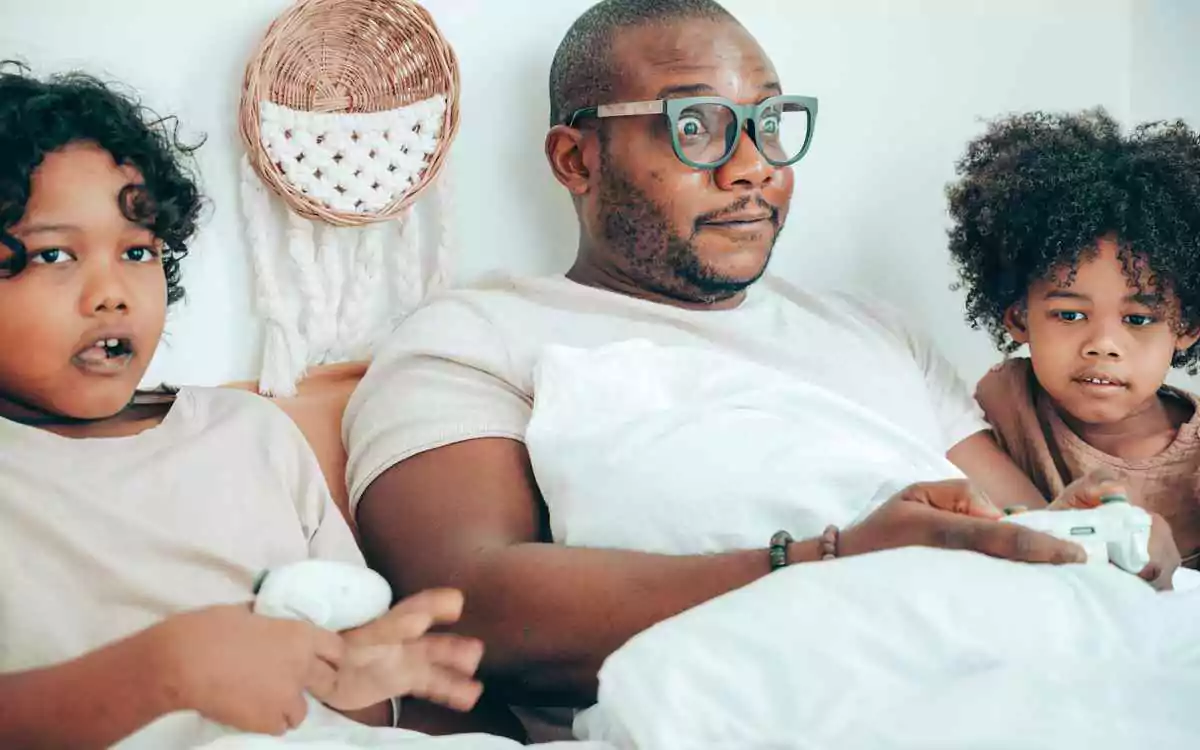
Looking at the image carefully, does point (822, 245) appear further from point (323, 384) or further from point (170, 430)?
point (170, 430)

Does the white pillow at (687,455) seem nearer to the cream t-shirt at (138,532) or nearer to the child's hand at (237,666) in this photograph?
the cream t-shirt at (138,532)

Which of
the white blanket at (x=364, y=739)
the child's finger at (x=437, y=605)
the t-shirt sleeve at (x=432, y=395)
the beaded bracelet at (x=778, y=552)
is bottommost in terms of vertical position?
the white blanket at (x=364, y=739)

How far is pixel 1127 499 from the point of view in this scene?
1.26m

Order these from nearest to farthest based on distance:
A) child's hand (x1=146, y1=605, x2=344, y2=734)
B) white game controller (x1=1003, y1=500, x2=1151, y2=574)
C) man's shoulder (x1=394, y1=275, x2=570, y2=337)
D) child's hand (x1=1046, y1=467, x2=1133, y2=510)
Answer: child's hand (x1=146, y1=605, x2=344, y2=734)
white game controller (x1=1003, y1=500, x2=1151, y2=574)
child's hand (x1=1046, y1=467, x2=1133, y2=510)
man's shoulder (x1=394, y1=275, x2=570, y2=337)

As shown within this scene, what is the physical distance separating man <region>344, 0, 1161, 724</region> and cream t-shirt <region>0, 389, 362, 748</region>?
17 cm

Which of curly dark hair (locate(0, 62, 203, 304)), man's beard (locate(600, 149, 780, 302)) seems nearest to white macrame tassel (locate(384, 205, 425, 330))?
man's beard (locate(600, 149, 780, 302))

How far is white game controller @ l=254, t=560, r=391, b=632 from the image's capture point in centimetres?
94

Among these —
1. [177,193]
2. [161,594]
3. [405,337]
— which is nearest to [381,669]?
[161,594]

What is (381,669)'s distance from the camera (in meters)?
0.90

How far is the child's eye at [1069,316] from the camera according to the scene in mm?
1574

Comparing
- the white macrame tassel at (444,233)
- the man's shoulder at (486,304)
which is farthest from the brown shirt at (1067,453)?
the white macrame tassel at (444,233)

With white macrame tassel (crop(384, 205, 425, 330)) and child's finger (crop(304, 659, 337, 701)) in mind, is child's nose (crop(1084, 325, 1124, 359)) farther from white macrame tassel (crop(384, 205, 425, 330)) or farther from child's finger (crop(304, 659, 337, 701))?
child's finger (crop(304, 659, 337, 701))

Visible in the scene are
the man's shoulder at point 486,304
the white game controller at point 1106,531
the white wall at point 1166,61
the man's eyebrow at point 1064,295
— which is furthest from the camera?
the white wall at point 1166,61

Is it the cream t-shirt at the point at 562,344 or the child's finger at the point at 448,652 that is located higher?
the cream t-shirt at the point at 562,344
